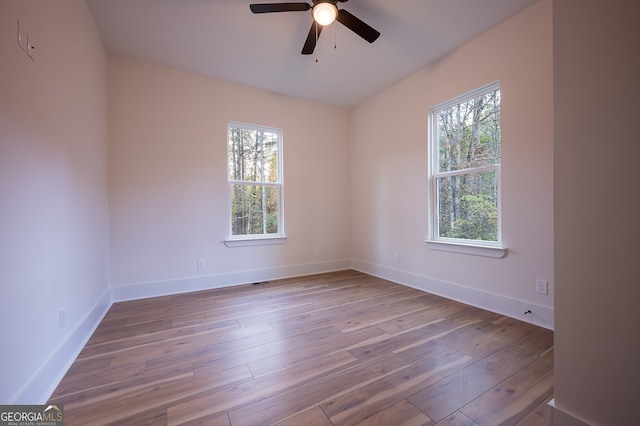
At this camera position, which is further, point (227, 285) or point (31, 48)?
point (227, 285)

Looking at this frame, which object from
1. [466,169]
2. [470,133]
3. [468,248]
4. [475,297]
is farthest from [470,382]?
[470,133]

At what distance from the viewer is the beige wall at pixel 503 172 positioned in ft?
7.34

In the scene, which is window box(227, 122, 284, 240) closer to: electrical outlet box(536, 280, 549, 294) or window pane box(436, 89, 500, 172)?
window pane box(436, 89, 500, 172)

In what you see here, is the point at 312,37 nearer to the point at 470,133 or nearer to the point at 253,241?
the point at 470,133

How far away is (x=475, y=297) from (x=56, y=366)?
134 inches

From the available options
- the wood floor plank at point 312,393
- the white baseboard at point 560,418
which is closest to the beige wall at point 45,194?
the wood floor plank at point 312,393

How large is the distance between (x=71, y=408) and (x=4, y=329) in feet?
1.79

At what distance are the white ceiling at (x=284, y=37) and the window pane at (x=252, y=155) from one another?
71 centimetres

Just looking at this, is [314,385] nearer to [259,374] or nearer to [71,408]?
[259,374]

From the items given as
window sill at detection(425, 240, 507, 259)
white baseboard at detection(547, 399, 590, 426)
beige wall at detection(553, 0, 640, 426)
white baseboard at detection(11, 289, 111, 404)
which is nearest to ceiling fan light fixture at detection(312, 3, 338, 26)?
beige wall at detection(553, 0, 640, 426)

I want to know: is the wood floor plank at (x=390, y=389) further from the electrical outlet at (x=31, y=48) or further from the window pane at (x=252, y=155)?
the window pane at (x=252, y=155)

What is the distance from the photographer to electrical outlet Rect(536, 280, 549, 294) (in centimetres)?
220

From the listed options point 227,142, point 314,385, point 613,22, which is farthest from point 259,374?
point 227,142

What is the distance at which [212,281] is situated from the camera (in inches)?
136
